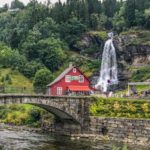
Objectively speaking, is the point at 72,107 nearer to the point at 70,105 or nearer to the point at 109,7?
the point at 70,105

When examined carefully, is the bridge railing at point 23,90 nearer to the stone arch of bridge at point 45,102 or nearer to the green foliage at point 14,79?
the stone arch of bridge at point 45,102

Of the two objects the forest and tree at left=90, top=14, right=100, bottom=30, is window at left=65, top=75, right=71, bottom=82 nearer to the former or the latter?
the forest

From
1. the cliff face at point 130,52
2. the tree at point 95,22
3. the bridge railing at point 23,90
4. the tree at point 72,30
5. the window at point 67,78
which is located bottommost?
the bridge railing at point 23,90

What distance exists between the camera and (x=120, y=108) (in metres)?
75.4

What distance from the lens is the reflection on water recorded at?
207 ft

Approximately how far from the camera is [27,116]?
302 feet

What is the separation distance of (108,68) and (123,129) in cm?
6440

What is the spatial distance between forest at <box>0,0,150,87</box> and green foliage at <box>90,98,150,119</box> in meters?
58.1

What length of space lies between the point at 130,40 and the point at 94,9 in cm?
4860

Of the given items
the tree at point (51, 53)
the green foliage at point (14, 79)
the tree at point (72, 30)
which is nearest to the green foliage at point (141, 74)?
the tree at point (51, 53)

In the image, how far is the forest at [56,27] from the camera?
14375cm

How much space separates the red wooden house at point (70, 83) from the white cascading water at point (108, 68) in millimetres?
18922

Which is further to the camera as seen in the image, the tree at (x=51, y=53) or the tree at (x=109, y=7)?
the tree at (x=109, y=7)

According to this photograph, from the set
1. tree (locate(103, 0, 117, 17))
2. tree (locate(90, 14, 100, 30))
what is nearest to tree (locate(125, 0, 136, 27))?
tree (locate(90, 14, 100, 30))
